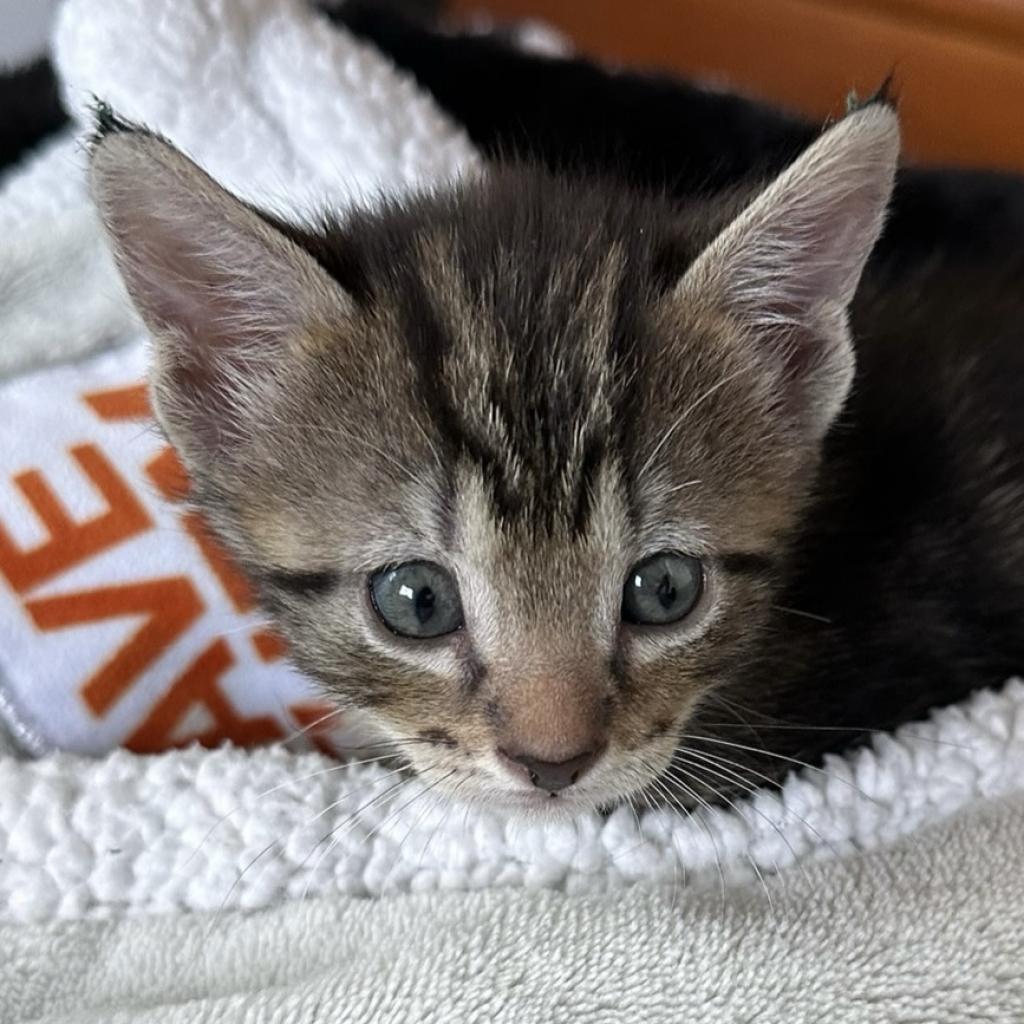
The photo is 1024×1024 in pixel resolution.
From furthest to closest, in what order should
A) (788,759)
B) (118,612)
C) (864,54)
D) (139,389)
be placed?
(864,54)
(139,389)
(118,612)
(788,759)

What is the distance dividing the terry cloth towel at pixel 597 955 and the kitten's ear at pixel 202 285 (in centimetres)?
41

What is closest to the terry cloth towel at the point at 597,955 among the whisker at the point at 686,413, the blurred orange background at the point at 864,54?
the whisker at the point at 686,413

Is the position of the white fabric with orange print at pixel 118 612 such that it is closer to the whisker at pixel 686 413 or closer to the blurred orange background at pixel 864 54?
the whisker at pixel 686 413

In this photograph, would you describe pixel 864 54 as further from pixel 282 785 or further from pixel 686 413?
pixel 282 785

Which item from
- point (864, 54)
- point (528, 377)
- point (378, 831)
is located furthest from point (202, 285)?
point (864, 54)

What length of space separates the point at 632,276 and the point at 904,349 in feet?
1.36

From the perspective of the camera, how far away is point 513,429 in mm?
873

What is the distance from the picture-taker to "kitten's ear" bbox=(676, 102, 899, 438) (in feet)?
2.83

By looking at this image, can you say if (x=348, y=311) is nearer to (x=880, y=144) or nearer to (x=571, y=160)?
(x=880, y=144)

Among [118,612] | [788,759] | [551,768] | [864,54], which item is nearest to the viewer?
[551,768]

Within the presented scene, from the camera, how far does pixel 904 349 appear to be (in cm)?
124

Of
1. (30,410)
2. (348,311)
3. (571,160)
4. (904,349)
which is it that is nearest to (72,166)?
(30,410)

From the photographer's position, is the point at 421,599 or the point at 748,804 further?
the point at 748,804

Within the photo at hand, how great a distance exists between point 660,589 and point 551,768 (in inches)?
6.0
